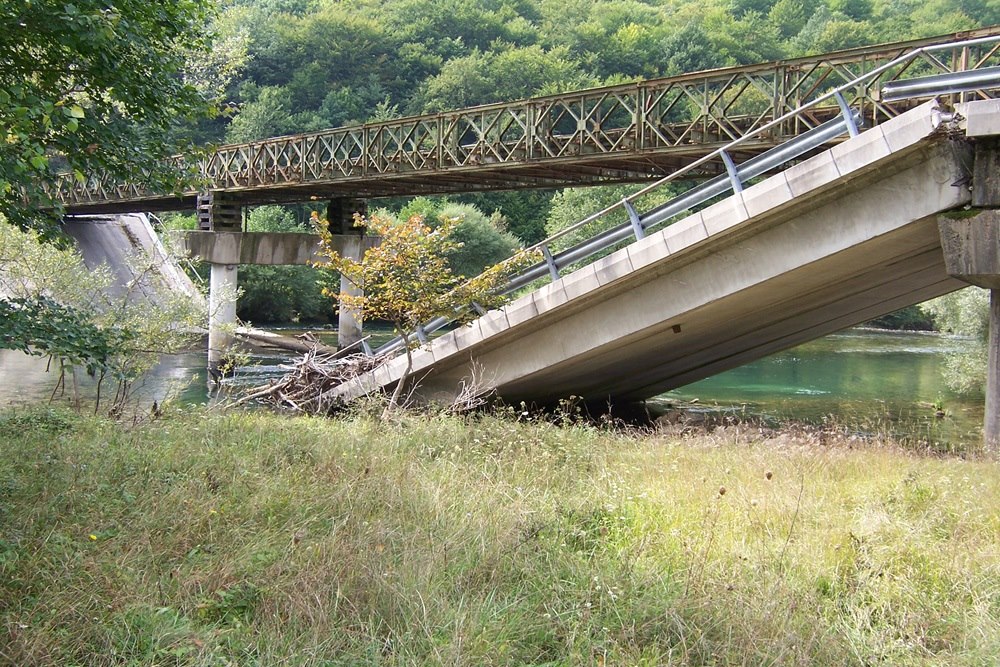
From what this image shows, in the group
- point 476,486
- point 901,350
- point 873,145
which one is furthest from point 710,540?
point 901,350

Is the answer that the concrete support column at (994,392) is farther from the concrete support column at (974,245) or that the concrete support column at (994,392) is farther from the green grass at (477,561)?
the green grass at (477,561)

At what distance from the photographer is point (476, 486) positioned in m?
6.77

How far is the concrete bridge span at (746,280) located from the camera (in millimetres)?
10258

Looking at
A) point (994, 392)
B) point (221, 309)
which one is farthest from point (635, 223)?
point (221, 309)

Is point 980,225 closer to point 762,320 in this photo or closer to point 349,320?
point 762,320

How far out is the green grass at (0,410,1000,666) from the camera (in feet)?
13.6

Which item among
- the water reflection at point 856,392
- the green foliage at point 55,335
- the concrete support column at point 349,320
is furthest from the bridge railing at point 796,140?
the concrete support column at point 349,320

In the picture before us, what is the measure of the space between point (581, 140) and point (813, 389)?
10.7 meters

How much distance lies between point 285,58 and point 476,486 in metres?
73.3

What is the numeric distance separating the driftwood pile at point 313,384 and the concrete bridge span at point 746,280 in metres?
0.57

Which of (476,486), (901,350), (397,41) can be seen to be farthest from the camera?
(397,41)

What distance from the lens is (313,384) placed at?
52.4 ft

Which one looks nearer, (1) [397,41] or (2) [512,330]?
(2) [512,330]

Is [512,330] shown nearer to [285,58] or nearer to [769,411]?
[769,411]
